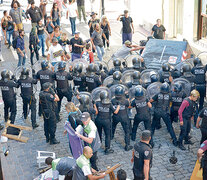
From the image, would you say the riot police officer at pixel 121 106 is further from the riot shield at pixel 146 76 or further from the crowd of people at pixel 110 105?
the riot shield at pixel 146 76

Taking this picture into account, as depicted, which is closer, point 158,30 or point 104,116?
point 104,116

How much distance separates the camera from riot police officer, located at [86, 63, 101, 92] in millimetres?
11844

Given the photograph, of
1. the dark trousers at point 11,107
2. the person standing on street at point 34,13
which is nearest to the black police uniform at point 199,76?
the dark trousers at point 11,107

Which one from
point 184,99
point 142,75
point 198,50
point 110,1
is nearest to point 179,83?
point 184,99

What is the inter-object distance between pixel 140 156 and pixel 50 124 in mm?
3522

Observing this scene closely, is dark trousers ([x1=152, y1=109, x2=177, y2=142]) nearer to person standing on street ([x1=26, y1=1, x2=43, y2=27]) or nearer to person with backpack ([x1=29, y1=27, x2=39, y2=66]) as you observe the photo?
person with backpack ([x1=29, y1=27, x2=39, y2=66])

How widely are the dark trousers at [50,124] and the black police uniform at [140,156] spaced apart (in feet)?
10.6

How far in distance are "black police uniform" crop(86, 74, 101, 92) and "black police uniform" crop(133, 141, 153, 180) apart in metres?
3.97

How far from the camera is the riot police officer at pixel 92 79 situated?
1184 centimetres

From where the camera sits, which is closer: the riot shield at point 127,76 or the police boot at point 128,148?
the police boot at point 128,148

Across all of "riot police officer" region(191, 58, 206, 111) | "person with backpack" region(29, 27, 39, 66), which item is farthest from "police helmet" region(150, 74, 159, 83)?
"person with backpack" region(29, 27, 39, 66)

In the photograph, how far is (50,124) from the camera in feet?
35.7

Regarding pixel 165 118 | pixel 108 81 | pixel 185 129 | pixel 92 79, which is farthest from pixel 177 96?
pixel 92 79

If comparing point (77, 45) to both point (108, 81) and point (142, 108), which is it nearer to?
point (108, 81)
